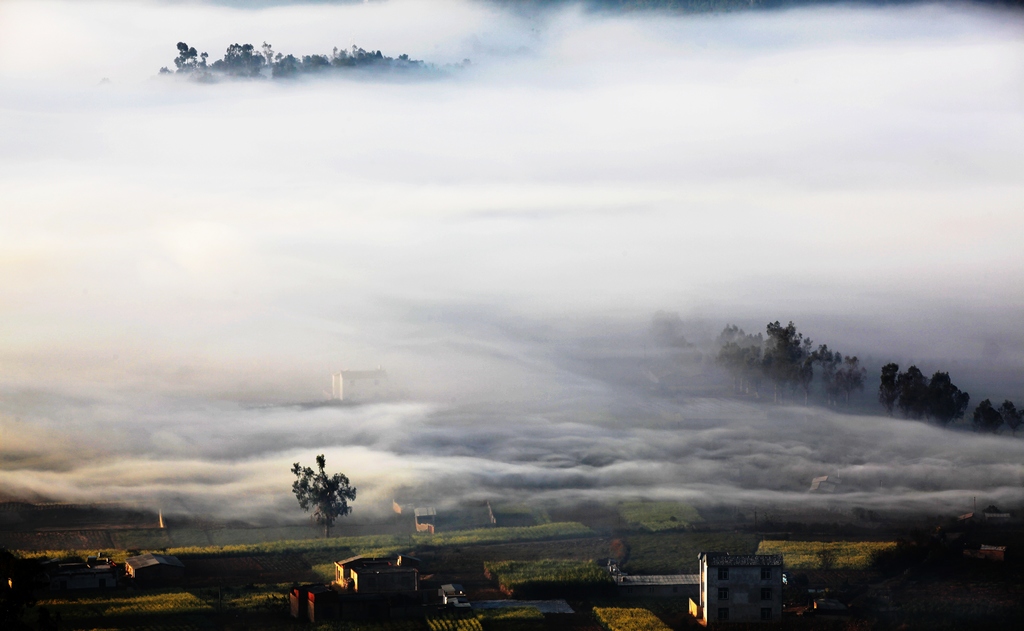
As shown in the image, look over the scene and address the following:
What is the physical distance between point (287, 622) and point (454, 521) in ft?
119

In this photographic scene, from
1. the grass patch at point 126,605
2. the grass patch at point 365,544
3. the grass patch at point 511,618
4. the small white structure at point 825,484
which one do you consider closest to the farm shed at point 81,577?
the grass patch at point 126,605

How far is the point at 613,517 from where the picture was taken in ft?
428

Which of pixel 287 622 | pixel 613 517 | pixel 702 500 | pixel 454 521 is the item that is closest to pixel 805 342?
pixel 702 500

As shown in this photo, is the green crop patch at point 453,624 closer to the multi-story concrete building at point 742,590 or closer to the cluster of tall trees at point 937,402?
the multi-story concrete building at point 742,590

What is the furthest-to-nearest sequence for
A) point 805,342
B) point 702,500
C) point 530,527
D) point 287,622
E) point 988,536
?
1. point 805,342
2. point 702,500
3. point 530,527
4. point 988,536
5. point 287,622

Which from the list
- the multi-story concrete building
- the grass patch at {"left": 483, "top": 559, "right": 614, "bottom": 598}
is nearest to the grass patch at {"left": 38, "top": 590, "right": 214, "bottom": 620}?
the grass patch at {"left": 483, "top": 559, "right": 614, "bottom": 598}

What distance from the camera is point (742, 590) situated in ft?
301

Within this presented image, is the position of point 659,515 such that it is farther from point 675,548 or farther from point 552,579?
point 552,579

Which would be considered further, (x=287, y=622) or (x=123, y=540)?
(x=123, y=540)

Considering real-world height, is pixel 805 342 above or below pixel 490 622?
above

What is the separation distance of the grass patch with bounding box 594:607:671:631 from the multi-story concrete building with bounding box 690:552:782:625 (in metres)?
3.33

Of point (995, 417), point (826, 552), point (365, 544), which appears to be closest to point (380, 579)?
point (365, 544)

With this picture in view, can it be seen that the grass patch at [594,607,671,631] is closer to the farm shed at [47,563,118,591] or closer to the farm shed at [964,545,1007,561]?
the farm shed at [964,545,1007,561]

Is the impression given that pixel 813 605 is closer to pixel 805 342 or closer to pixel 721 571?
pixel 721 571
